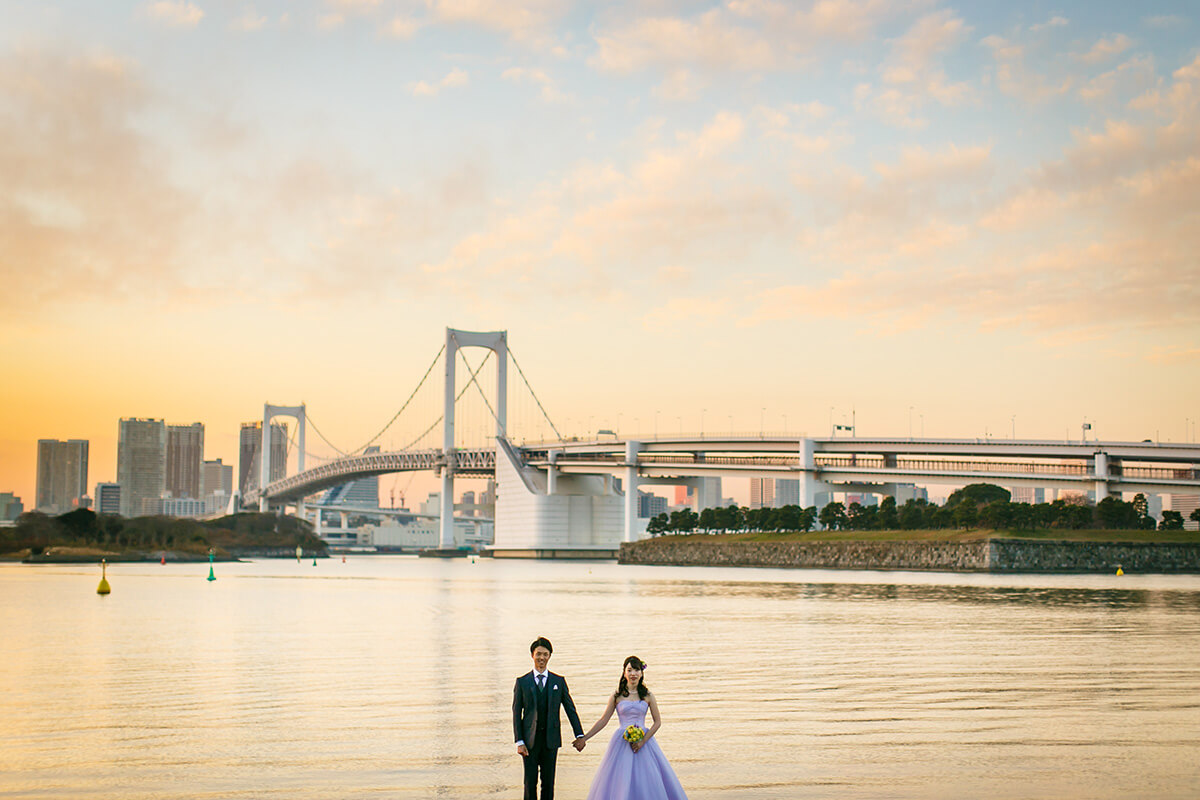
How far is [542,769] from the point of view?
7254 millimetres

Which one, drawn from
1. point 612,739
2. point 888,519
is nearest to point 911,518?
point 888,519

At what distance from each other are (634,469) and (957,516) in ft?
128

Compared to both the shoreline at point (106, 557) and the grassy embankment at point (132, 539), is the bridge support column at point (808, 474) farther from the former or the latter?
the grassy embankment at point (132, 539)

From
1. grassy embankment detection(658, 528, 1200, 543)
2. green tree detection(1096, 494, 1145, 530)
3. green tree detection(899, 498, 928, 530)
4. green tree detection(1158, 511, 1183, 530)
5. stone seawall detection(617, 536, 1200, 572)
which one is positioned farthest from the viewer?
green tree detection(899, 498, 928, 530)

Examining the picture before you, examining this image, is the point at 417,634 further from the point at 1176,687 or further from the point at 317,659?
the point at 1176,687

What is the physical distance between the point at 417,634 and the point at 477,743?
1241 centimetres

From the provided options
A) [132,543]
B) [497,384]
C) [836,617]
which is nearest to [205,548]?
[132,543]

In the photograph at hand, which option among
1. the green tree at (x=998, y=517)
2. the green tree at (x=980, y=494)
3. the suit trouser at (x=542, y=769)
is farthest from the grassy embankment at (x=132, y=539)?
the suit trouser at (x=542, y=769)

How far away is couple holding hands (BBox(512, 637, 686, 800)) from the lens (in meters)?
6.68

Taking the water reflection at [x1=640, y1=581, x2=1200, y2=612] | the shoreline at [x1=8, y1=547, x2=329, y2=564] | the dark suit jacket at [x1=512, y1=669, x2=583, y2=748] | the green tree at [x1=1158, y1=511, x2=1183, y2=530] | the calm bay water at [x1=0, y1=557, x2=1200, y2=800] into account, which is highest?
the green tree at [x1=1158, y1=511, x2=1183, y2=530]

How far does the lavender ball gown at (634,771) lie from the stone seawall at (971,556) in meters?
58.3

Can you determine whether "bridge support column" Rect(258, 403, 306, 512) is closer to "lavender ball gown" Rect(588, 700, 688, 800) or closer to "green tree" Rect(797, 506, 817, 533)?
"green tree" Rect(797, 506, 817, 533)

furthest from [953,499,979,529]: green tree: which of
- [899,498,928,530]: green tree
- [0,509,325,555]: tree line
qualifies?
[0,509,325,555]: tree line

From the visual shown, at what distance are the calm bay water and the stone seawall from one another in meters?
35.6
